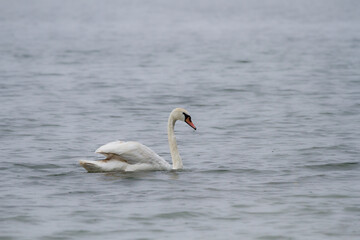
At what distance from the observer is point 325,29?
5538 centimetres

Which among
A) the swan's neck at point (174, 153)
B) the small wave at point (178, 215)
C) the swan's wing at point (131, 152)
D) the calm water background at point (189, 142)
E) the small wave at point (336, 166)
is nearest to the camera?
the calm water background at point (189, 142)

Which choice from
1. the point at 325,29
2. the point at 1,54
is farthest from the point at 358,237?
the point at 325,29

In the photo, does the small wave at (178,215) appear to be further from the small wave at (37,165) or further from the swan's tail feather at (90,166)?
the small wave at (37,165)

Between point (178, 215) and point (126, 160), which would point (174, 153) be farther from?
point (178, 215)

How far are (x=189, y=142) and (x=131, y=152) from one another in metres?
3.79

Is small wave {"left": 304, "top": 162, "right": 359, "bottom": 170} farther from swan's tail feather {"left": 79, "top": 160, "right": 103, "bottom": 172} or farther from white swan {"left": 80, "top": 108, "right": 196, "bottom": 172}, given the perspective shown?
swan's tail feather {"left": 79, "top": 160, "right": 103, "bottom": 172}

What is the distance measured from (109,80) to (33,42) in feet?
58.0

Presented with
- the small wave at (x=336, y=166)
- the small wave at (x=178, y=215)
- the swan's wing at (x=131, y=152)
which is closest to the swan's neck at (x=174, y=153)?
the swan's wing at (x=131, y=152)

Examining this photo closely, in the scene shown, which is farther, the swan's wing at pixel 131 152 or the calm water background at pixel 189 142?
the swan's wing at pixel 131 152

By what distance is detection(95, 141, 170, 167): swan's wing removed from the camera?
13.3 m

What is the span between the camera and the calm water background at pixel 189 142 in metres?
11.2

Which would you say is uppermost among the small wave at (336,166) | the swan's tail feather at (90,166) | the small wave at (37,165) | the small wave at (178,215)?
the swan's tail feather at (90,166)

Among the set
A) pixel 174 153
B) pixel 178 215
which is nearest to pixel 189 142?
pixel 174 153

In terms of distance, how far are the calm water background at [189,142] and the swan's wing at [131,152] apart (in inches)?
9.1
